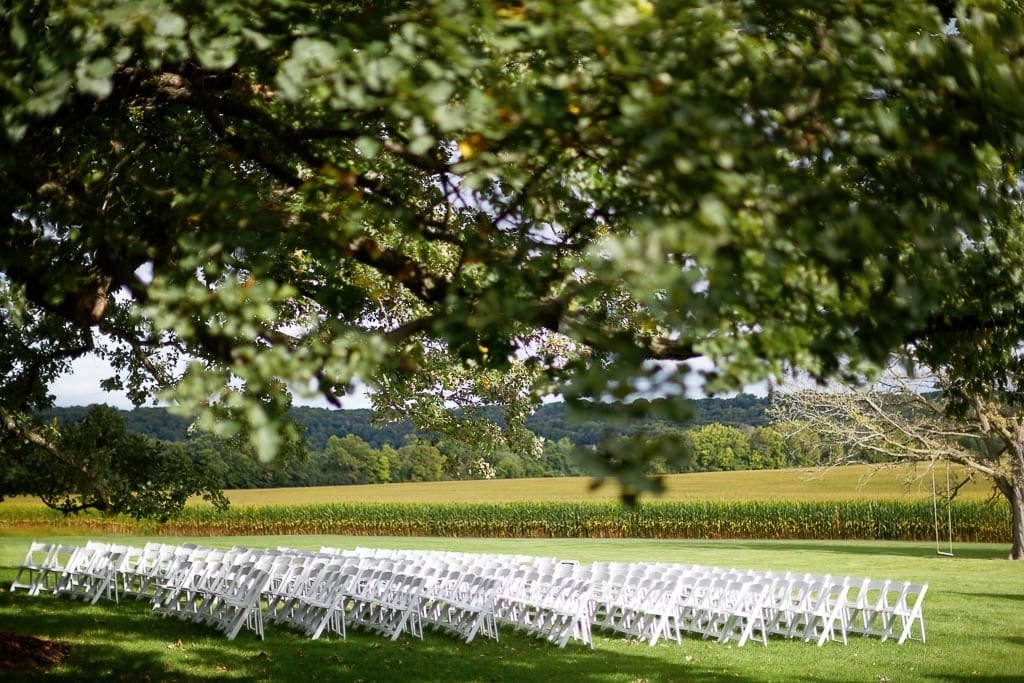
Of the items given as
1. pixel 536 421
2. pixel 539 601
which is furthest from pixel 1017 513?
pixel 536 421

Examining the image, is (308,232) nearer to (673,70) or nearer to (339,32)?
(339,32)

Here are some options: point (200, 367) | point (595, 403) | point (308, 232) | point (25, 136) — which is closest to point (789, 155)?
point (595, 403)

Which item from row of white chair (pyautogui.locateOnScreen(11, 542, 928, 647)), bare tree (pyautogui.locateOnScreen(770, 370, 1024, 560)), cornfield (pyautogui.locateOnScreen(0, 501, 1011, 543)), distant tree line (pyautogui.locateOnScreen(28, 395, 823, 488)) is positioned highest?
row of white chair (pyautogui.locateOnScreen(11, 542, 928, 647))

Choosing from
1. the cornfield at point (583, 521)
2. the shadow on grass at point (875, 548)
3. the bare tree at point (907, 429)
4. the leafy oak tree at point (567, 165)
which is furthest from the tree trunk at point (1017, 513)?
the leafy oak tree at point (567, 165)

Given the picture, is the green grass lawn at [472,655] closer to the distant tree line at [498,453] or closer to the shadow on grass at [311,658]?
the shadow on grass at [311,658]

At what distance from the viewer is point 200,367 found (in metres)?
4.26

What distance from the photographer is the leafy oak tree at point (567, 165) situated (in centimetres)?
335

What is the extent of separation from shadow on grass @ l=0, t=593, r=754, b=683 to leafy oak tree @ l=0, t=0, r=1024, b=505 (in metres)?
6.24

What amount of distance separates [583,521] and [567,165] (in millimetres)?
46360

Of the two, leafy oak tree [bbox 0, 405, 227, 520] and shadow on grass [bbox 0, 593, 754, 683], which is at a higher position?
leafy oak tree [bbox 0, 405, 227, 520]

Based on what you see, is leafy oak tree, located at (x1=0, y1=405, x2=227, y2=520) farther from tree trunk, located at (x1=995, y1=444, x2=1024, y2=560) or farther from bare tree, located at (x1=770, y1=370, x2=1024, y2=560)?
tree trunk, located at (x1=995, y1=444, x2=1024, y2=560)

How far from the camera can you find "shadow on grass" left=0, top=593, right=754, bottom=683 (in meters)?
10.7

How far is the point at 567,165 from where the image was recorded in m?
4.38

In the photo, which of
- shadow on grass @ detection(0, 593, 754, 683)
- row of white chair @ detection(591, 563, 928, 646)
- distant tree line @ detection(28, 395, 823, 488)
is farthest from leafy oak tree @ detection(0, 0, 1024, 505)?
distant tree line @ detection(28, 395, 823, 488)
